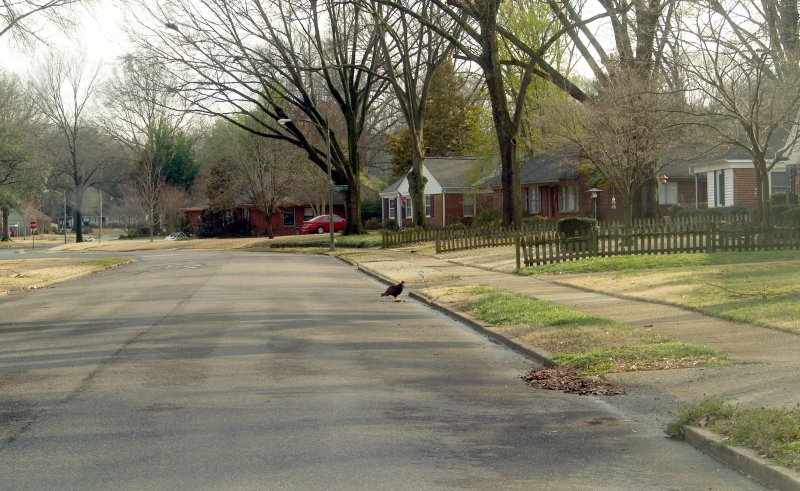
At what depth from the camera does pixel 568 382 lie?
10539 mm

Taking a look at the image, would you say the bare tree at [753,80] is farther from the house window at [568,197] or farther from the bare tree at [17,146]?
the bare tree at [17,146]

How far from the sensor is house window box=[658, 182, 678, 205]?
176 feet

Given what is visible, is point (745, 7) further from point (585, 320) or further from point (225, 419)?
point (225, 419)

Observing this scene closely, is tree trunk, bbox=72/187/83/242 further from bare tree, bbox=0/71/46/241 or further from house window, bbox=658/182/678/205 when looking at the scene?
house window, bbox=658/182/678/205

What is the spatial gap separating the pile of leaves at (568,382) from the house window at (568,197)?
A: 45.0 metres

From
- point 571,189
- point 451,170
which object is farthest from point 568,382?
point 451,170

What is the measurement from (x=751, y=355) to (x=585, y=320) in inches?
141

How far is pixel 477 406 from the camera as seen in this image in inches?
373

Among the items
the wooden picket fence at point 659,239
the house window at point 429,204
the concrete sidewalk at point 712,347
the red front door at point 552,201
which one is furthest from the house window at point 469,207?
the concrete sidewalk at point 712,347

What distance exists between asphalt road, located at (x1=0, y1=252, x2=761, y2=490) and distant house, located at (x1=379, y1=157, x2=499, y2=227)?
48793mm

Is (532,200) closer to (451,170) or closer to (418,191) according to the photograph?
(451,170)

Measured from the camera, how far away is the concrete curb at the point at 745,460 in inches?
248

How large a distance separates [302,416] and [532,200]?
52.4m

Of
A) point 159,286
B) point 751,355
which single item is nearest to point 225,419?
point 751,355
